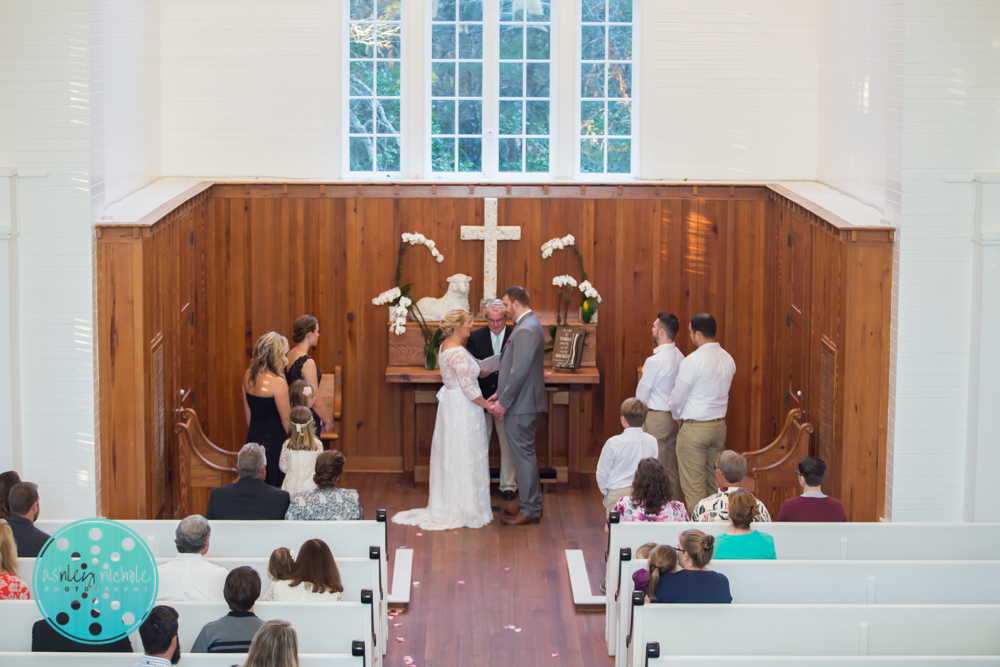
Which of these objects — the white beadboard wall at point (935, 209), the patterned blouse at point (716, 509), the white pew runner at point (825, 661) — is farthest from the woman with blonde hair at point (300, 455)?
the white beadboard wall at point (935, 209)

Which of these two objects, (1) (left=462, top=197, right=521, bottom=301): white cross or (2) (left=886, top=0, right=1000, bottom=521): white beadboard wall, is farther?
(1) (left=462, top=197, right=521, bottom=301): white cross

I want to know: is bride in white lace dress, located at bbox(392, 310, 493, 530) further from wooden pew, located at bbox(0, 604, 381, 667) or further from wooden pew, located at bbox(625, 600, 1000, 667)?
wooden pew, located at bbox(625, 600, 1000, 667)

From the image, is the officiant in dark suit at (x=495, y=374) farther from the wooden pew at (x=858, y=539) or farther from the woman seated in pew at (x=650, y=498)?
the wooden pew at (x=858, y=539)

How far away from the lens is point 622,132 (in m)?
10.2

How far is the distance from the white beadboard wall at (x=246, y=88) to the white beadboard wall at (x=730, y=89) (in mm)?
2794

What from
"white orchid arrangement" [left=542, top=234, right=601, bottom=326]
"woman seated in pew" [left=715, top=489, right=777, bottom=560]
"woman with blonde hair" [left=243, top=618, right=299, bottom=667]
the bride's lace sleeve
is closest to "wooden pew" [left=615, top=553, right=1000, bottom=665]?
"woman seated in pew" [left=715, top=489, right=777, bottom=560]

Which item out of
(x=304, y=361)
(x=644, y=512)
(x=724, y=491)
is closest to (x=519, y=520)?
(x=304, y=361)

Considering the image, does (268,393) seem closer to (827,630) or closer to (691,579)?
Answer: (691,579)

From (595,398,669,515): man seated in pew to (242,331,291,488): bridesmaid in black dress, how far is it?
216 centimetres

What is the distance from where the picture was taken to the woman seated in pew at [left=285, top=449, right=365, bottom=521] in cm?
645

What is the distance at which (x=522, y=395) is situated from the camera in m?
8.55

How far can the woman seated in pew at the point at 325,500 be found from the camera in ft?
21.1

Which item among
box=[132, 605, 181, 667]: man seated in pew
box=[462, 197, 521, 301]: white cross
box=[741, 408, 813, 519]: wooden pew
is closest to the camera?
box=[132, 605, 181, 667]: man seated in pew

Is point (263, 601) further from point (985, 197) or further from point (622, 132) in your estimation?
point (622, 132)
